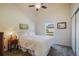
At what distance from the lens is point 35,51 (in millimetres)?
1824

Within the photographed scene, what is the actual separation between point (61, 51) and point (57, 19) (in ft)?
1.64

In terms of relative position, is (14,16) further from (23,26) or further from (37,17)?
(37,17)

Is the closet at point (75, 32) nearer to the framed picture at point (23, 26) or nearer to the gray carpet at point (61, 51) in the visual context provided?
the gray carpet at point (61, 51)

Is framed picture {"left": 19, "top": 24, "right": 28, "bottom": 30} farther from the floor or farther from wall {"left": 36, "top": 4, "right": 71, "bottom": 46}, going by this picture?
the floor

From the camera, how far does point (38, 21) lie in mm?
1930

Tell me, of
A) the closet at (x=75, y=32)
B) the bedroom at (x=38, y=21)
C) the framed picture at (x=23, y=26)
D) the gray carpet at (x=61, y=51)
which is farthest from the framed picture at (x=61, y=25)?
the framed picture at (x=23, y=26)

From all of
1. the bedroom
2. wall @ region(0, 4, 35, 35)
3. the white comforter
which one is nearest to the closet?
the bedroom

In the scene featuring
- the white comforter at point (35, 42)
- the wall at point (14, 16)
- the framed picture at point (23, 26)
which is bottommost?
the white comforter at point (35, 42)

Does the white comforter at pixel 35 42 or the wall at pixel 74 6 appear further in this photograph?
the white comforter at pixel 35 42

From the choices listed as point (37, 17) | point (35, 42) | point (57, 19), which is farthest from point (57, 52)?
point (37, 17)

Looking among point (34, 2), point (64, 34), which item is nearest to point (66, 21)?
point (64, 34)

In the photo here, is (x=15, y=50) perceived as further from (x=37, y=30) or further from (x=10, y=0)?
(x=10, y=0)

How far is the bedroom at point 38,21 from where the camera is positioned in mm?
1806

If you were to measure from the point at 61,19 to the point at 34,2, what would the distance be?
0.50 m
